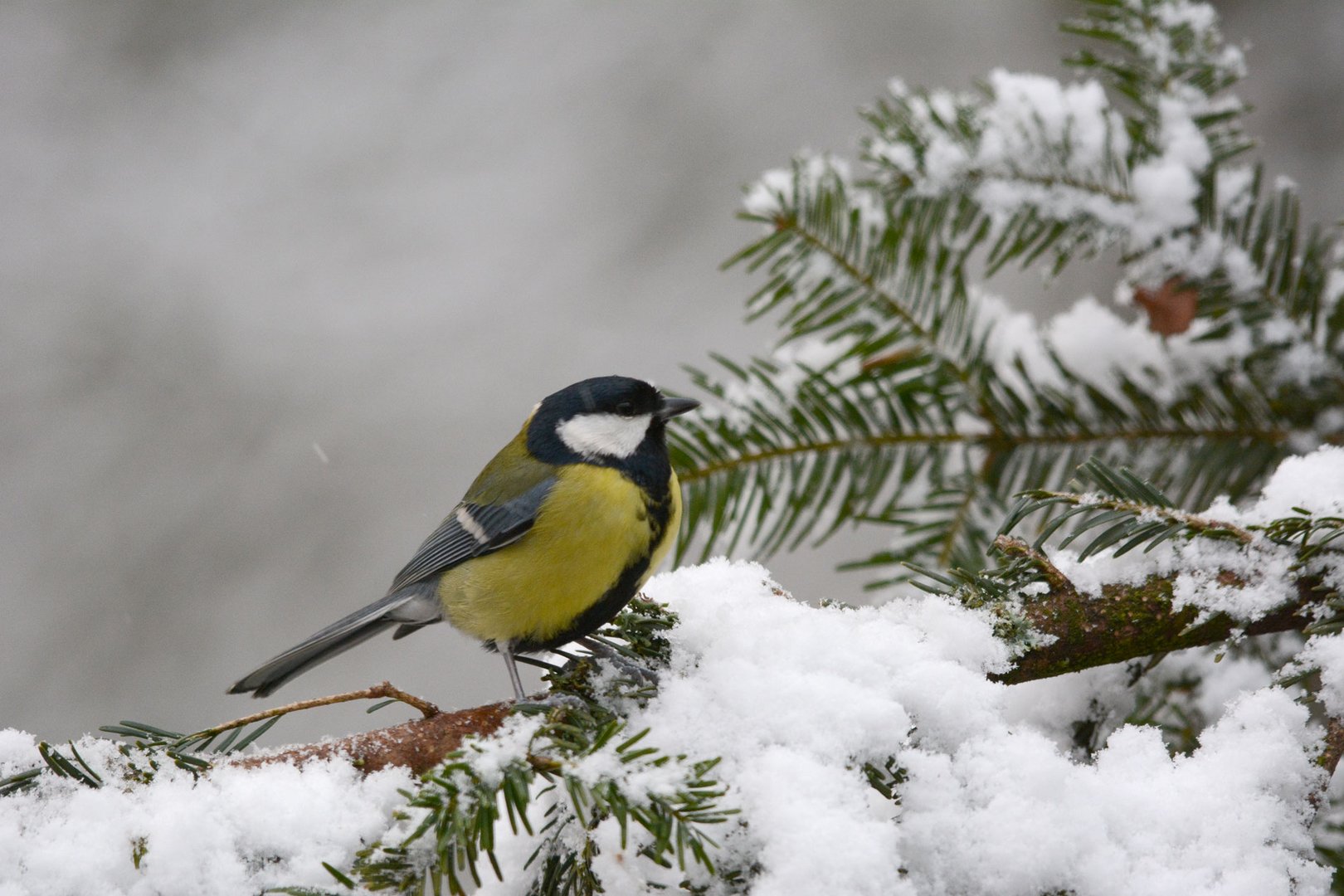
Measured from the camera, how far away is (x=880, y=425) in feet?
4.32

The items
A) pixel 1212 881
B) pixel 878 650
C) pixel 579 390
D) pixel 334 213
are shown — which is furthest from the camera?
pixel 334 213

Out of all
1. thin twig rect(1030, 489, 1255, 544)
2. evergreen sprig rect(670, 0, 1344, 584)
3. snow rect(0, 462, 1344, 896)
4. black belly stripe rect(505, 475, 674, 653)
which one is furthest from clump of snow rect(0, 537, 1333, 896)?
evergreen sprig rect(670, 0, 1344, 584)

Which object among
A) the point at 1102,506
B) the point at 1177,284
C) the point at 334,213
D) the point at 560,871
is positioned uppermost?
the point at 334,213

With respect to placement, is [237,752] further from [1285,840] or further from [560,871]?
[1285,840]

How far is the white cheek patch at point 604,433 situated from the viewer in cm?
130

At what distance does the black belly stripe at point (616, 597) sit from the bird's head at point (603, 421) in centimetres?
11

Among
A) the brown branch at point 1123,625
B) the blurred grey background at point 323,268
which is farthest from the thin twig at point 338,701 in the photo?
the blurred grey background at point 323,268

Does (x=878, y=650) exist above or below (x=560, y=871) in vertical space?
above

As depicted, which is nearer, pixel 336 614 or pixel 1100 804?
pixel 1100 804

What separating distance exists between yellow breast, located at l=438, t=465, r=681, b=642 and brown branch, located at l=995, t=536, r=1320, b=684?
0.49 m

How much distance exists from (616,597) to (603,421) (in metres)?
0.33

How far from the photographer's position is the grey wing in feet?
4.11

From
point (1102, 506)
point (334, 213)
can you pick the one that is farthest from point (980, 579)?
point (334, 213)

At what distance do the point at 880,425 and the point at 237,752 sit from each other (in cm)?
86
